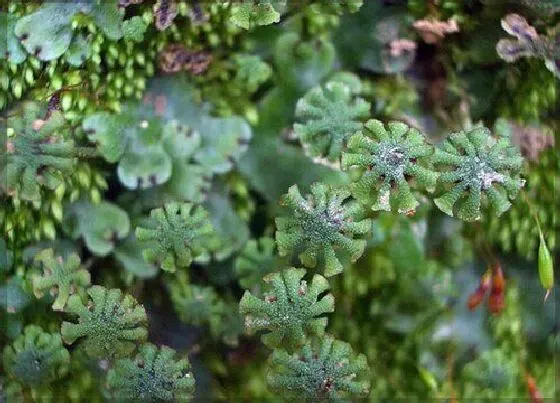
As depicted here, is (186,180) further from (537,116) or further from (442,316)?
(537,116)

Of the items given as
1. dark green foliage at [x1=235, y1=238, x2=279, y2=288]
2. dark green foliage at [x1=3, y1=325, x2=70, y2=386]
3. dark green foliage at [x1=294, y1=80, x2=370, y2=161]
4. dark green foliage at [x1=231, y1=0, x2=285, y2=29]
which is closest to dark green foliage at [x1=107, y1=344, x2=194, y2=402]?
dark green foliage at [x1=3, y1=325, x2=70, y2=386]

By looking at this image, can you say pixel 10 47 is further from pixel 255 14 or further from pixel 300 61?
pixel 300 61

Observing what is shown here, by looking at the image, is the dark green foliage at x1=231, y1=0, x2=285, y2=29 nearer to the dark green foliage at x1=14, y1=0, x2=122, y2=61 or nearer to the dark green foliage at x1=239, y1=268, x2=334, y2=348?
the dark green foliage at x1=14, y1=0, x2=122, y2=61

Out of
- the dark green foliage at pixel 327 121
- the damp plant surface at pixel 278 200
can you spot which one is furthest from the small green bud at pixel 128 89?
the dark green foliage at pixel 327 121

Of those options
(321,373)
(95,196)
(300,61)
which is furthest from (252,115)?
(321,373)

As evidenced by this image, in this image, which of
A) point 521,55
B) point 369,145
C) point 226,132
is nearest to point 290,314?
point 369,145

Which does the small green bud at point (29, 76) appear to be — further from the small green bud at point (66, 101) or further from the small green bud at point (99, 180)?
the small green bud at point (99, 180)
